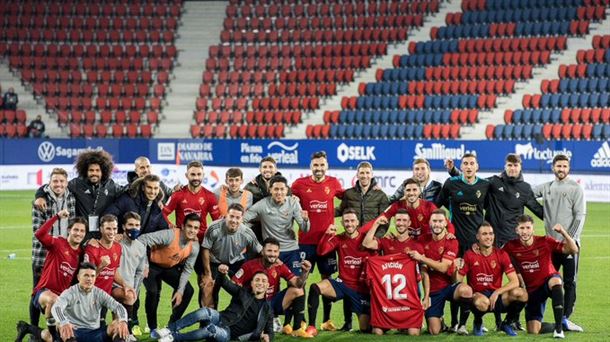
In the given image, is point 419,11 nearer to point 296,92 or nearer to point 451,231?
point 296,92

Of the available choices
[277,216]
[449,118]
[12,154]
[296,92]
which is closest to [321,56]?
[296,92]

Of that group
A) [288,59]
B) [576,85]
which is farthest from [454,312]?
[288,59]

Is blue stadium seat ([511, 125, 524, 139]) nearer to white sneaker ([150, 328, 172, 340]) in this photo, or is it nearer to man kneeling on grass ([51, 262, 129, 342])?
white sneaker ([150, 328, 172, 340])

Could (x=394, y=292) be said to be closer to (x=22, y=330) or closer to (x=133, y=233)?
(x=133, y=233)

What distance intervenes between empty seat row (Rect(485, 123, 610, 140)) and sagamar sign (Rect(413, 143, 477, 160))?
2184 mm

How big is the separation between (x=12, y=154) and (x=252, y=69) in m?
11.3

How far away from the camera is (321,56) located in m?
45.9

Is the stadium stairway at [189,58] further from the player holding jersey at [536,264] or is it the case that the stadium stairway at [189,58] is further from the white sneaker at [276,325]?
the player holding jersey at [536,264]

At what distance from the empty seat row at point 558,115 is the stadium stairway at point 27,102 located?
55.4 feet

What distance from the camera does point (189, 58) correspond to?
48812mm

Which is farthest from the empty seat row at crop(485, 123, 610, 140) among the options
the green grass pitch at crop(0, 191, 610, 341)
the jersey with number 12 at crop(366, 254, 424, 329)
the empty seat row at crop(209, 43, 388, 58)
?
the jersey with number 12 at crop(366, 254, 424, 329)

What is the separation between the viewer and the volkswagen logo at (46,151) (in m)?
40.0

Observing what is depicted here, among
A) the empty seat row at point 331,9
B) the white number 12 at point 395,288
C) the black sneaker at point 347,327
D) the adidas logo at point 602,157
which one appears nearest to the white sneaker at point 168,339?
the black sneaker at point 347,327

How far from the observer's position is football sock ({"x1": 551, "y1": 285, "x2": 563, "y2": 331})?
505 inches
